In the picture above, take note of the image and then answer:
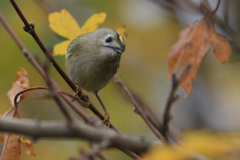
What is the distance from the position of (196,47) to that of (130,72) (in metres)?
3.02

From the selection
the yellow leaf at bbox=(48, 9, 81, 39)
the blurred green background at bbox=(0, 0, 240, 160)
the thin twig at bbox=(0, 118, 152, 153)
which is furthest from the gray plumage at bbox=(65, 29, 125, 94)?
the thin twig at bbox=(0, 118, 152, 153)

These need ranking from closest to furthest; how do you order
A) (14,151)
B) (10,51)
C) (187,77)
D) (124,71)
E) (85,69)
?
1. (187,77)
2. (14,151)
3. (85,69)
4. (10,51)
5. (124,71)

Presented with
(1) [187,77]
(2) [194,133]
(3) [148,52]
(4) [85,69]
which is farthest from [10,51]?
(2) [194,133]

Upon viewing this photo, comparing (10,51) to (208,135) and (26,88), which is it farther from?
(208,135)

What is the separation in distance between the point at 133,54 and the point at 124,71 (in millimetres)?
326

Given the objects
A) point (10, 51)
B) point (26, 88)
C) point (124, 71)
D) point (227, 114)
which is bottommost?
point (227, 114)

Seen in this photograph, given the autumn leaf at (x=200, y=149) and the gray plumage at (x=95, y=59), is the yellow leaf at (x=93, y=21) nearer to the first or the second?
the gray plumage at (x=95, y=59)

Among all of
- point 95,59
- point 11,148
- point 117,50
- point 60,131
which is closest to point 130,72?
point 95,59

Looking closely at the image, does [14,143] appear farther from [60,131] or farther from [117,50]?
[117,50]

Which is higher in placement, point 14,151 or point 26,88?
point 26,88

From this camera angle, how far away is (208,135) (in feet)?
4.02

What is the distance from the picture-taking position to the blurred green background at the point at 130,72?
4.11m

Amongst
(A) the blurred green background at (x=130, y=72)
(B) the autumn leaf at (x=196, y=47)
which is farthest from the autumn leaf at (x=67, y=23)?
(A) the blurred green background at (x=130, y=72)

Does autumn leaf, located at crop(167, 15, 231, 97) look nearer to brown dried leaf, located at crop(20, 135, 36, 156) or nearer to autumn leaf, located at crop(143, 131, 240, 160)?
autumn leaf, located at crop(143, 131, 240, 160)
